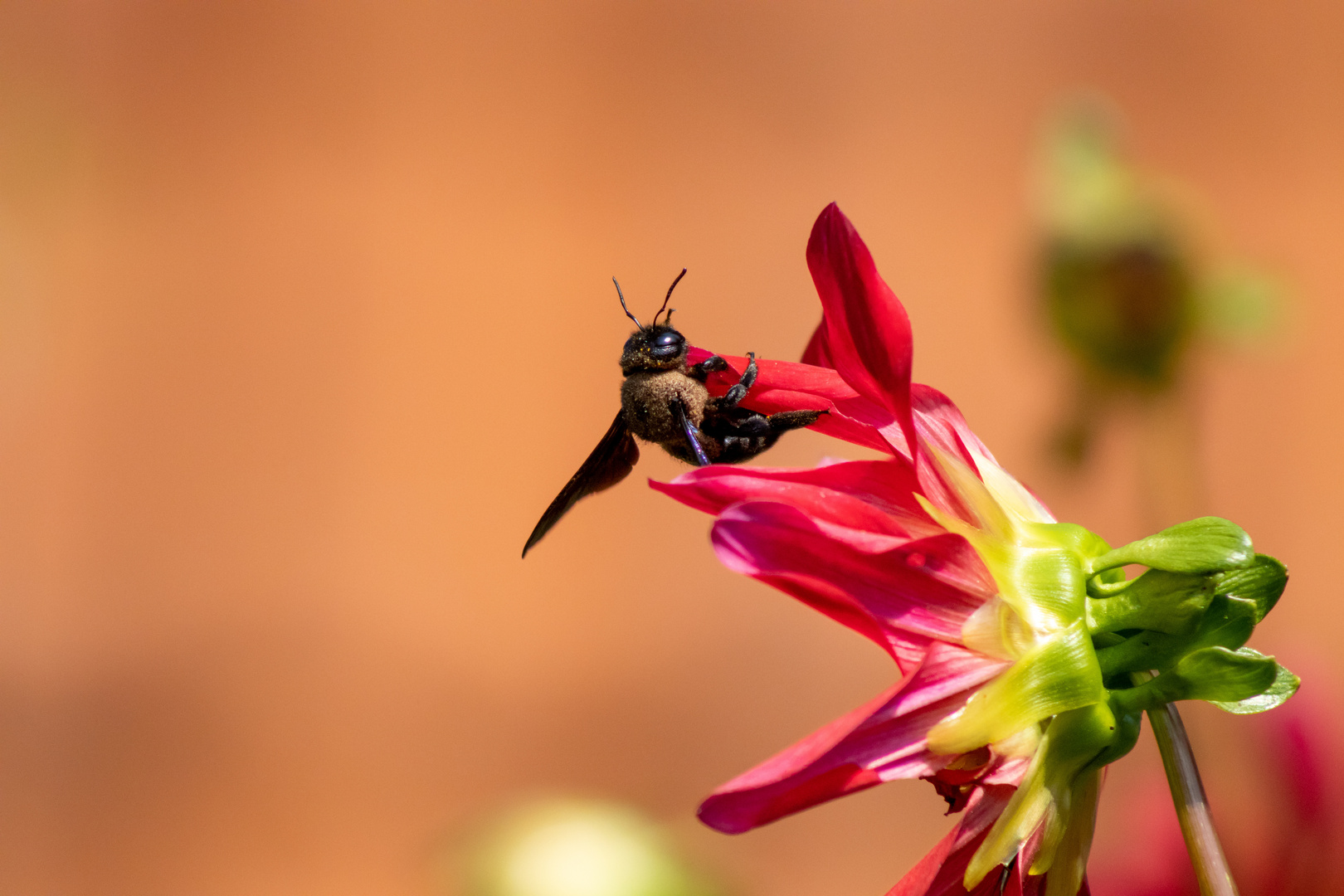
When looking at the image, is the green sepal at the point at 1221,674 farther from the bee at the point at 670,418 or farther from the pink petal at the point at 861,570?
the bee at the point at 670,418

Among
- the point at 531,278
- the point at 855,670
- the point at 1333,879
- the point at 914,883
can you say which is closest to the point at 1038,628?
the point at 914,883

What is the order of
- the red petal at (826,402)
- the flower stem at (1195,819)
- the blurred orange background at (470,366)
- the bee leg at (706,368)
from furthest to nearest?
1. the blurred orange background at (470,366)
2. the bee leg at (706,368)
3. the red petal at (826,402)
4. the flower stem at (1195,819)

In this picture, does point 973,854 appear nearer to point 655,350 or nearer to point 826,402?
point 826,402

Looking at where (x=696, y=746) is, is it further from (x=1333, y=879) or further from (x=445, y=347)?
(x=1333, y=879)

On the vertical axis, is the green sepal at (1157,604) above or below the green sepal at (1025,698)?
above

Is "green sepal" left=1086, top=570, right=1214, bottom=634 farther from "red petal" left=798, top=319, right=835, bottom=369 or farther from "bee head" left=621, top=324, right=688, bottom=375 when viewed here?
"bee head" left=621, top=324, right=688, bottom=375

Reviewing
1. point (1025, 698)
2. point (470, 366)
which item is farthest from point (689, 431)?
point (470, 366)

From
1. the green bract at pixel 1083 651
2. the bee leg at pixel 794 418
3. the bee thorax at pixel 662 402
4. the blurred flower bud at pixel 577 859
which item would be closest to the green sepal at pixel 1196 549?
the green bract at pixel 1083 651

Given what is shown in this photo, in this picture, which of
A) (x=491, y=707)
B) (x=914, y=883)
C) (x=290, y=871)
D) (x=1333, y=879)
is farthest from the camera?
(x=491, y=707)
